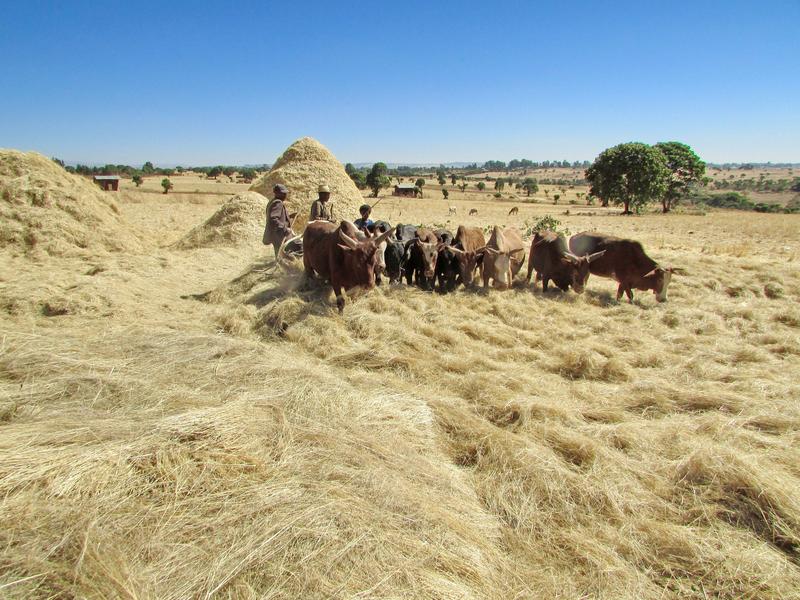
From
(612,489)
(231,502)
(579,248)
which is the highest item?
(579,248)

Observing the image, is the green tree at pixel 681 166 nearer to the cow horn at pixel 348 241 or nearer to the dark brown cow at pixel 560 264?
the dark brown cow at pixel 560 264

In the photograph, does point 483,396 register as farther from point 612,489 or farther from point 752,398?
point 752,398

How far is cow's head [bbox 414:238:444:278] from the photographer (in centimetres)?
833

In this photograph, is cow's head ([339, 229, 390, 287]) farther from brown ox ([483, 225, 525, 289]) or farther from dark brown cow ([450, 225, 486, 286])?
brown ox ([483, 225, 525, 289])

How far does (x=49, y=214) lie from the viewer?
409 inches

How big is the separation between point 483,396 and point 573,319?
356 cm

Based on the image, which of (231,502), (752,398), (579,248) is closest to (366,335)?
(231,502)

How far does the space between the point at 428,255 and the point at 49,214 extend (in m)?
9.20

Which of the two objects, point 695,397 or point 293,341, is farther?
point 293,341

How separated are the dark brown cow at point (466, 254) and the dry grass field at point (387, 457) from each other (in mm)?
2260

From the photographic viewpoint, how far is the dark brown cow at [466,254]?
8734 mm

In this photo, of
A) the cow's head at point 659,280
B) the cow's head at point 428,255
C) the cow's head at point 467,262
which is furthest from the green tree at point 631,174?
the cow's head at point 428,255

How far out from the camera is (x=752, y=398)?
15.4 ft

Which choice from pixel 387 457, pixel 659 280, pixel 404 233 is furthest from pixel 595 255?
pixel 387 457
